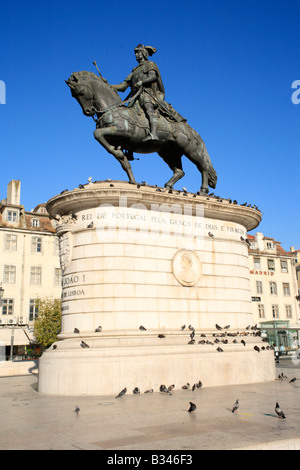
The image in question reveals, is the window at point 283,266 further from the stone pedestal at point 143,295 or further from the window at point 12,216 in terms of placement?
the stone pedestal at point 143,295

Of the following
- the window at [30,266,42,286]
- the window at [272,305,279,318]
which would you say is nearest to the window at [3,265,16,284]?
the window at [30,266,42,286]

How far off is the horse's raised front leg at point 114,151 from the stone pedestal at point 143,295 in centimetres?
135

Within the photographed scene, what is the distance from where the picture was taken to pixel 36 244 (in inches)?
2100

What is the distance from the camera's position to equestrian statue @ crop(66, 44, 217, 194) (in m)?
18.9

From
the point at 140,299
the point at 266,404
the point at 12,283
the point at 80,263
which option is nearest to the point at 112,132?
the point at 80,263

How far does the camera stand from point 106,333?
16047 mm

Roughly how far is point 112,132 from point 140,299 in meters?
7.09

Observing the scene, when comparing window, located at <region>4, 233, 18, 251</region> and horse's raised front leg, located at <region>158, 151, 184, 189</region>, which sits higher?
window, located at <region>4, 233, 18, 251</region>

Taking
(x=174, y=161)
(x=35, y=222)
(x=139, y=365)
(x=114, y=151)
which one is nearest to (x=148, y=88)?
(x=174, y=161)

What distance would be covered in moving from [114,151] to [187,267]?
19.1 feet

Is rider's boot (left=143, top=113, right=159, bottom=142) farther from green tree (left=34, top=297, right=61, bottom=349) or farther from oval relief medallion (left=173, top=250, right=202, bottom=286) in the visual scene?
green tree (left=34, top=297, right=61, bottom=349)

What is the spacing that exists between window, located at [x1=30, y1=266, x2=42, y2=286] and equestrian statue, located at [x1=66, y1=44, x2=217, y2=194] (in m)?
34.6

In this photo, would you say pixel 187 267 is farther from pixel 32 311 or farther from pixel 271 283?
pixel 271 283

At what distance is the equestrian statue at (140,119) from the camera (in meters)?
18.9
